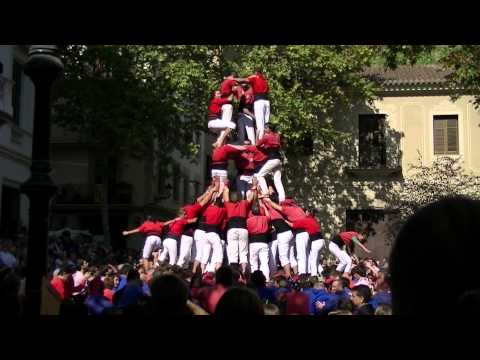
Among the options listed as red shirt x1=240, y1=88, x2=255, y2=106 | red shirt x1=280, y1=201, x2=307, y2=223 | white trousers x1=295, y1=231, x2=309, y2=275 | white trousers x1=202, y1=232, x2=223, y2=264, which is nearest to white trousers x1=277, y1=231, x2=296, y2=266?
white trousers x1=295, y1=231, x2=309, y2=275

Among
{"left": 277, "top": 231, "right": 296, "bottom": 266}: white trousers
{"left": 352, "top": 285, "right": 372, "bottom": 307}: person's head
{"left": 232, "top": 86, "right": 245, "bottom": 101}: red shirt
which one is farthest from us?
{"left": 232, "top": 86, "right": 245, "bottom": 101}: red shirt

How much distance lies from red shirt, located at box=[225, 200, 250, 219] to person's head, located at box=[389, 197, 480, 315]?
11.9 m

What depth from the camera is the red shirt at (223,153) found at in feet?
45.5

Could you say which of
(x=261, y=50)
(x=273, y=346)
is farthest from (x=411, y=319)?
(x=261, y=50)

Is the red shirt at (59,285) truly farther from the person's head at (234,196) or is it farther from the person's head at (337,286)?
the person's head at (234,196)

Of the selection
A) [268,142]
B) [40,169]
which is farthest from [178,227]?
[40,169]

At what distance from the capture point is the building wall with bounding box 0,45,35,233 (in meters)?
22.0

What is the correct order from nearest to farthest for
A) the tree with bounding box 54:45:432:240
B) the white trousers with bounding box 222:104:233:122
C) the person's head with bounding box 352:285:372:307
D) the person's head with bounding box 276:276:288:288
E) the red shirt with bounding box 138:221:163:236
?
1. the person's head with bounding box 352:285:372:307
2. the person's head with bounding box 276:276:288:288
3. the white trousers with bounding box 222:104:233:122
4. the red shirt with bounding box 138:221:163:236
5. the tree with bounding box 54:45:432:240

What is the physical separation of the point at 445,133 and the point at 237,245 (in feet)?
66.2

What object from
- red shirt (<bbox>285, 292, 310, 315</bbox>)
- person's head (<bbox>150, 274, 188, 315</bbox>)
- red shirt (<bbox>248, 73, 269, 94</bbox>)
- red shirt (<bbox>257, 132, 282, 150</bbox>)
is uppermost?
red shirt (<bbox>248, 73, 269, 94</bbox>)

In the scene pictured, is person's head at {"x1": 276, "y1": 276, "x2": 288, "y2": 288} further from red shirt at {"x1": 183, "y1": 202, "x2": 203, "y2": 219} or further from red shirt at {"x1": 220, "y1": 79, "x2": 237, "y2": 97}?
red shirt at {"x1": 220, "y1": 79, "x2": 237, "y2": 97}

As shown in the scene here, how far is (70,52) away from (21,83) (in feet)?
16.2
